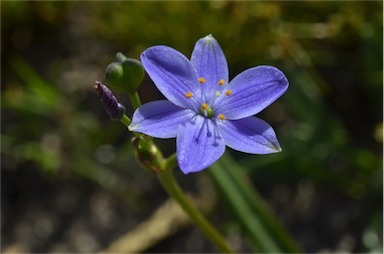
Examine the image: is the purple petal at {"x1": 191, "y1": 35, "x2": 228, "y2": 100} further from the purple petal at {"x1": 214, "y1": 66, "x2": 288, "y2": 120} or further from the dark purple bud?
the dark purple bud

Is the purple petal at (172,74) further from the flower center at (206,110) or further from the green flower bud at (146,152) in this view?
the green flower bud at (146,152)

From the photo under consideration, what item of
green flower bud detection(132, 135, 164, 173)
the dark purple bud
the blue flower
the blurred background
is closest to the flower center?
the blue flower

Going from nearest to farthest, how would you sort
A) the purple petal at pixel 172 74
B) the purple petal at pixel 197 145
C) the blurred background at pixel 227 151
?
1. the purple petal at pixel 197 145
2. the purple petal at pixel 172 74
3. the blurred background at pixel 227 151

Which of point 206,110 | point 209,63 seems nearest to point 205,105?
point 206,110

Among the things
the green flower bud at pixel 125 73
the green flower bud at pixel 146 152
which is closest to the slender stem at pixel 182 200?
the green flower bud at pixel 146 152

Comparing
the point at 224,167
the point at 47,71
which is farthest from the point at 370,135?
the point at 47,71

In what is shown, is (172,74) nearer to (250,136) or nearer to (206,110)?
(206,110)
